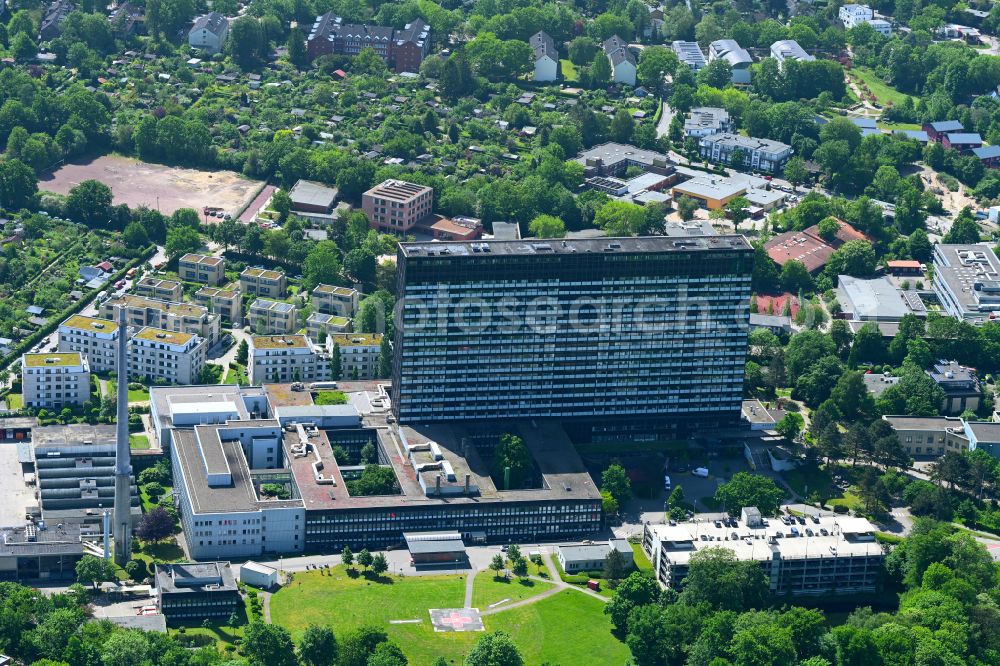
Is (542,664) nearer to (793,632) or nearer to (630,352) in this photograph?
(793,632)

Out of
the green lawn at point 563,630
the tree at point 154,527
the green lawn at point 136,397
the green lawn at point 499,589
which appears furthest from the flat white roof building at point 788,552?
the green lawn at point 136,397

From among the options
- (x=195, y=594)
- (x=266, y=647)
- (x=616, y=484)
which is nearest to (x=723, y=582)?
(x=616, y=484)

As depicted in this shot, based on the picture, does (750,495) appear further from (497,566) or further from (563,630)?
(563,630)

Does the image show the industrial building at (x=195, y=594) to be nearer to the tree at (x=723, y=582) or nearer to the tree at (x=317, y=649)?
the tree at (x=317, y=649)

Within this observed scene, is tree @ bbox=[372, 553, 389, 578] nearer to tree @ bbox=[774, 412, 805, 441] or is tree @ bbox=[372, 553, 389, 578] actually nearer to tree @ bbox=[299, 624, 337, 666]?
tree @ bbox=[299, 624, 337, 666]

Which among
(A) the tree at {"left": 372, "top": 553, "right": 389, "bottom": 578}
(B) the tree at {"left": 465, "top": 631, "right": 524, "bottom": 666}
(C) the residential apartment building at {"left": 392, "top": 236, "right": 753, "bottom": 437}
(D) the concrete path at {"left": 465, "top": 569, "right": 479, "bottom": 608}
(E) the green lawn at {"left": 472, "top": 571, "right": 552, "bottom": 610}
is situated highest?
(C) the residential apartment building at {"left": 392, "top": 236, "right": 753, "bottom": 437}

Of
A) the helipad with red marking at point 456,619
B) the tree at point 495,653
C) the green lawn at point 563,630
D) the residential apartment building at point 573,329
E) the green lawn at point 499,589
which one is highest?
the residential apartment building at point 573,329

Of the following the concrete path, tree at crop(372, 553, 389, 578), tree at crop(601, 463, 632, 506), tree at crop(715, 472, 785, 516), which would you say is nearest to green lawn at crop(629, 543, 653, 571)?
tree at crop(601, 463, 632, 506)
